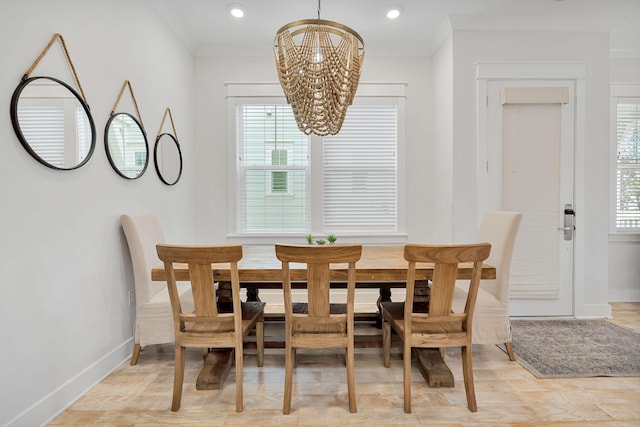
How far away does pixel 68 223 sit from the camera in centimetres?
196

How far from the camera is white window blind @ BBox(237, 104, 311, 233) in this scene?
3893mm

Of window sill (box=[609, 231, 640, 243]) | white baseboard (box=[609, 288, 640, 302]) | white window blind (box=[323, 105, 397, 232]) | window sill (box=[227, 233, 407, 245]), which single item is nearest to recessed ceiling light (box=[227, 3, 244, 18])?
white window blind (box=[323, 105, 397, 232])

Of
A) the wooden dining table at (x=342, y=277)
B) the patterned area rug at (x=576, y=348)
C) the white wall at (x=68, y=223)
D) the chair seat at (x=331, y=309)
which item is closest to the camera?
the white wall at (x=68, y=223)

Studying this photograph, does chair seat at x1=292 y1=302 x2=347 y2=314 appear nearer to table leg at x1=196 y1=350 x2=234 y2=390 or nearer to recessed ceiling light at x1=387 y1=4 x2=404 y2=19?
table leg at x1=196 y1=350 x2=234 y2=390

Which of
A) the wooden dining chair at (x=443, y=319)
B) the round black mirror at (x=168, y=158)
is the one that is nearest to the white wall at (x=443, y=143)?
the wooden dining chair at (x=443, y=319)

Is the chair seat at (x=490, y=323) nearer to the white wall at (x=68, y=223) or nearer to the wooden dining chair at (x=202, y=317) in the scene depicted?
the wooden dining chair at (x=202, y=317)

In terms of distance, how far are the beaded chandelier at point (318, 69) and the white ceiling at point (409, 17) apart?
3.92 feet

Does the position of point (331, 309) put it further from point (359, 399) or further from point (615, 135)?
point (615, 135)

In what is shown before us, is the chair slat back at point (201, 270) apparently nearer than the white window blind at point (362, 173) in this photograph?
Yes

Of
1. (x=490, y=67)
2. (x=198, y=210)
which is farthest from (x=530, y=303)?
(x=198, y=210)

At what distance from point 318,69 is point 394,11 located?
5.35 feet

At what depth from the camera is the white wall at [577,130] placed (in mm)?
3248

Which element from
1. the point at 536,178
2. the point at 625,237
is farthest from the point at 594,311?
the point at 536,178

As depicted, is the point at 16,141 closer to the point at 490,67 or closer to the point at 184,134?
the point at 184,134
